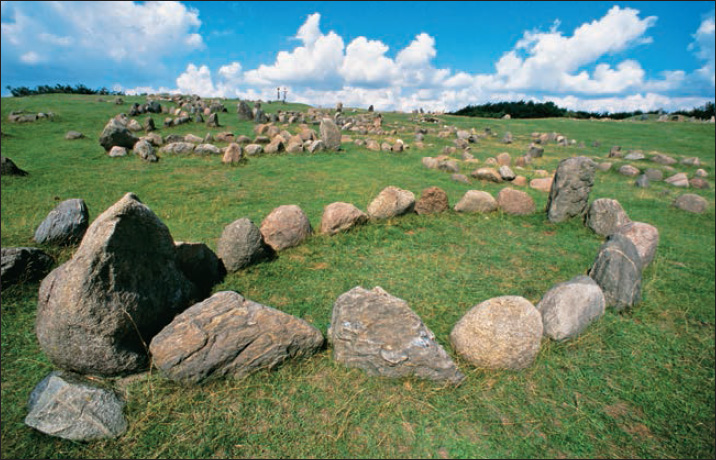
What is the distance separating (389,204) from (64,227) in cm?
558

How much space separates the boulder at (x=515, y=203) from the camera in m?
8.33

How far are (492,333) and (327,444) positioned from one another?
6.21 feet

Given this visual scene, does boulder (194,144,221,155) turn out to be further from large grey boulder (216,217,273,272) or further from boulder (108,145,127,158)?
large grey boulder (216,217,273,272)

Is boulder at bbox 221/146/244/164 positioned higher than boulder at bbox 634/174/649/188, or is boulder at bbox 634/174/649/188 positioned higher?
boulder at bbox 221/146/244/164

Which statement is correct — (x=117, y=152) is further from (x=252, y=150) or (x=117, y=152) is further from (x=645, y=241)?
(x=645, y=241)

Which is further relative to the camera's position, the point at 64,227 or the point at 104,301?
the point at 64,227

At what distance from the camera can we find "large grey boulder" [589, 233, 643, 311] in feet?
15.2

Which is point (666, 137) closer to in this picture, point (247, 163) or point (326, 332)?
point (247, 163)

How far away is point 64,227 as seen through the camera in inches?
219

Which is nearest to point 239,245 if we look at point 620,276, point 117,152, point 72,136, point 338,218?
point 338,218

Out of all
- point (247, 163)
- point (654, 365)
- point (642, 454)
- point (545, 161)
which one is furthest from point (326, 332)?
point (545, 161)

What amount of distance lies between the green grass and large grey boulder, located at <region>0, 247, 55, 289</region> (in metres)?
0.15

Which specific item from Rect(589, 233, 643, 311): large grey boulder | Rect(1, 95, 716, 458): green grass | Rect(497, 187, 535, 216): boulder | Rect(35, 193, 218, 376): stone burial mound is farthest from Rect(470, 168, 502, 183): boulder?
Rect(35, 193, 218, 376): stone burial mound

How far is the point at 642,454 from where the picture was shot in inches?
113
